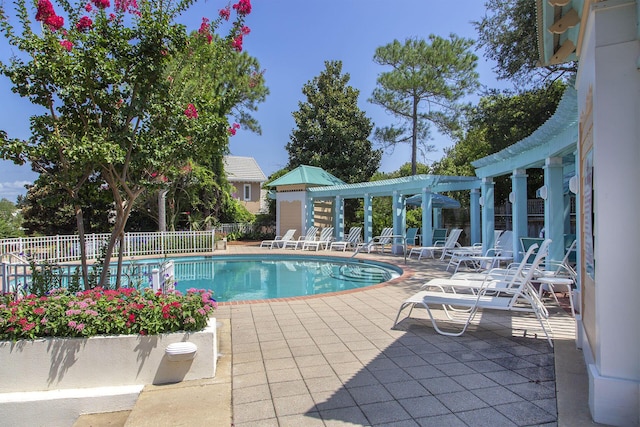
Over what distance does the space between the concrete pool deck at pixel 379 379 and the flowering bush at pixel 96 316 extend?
1.83 ft

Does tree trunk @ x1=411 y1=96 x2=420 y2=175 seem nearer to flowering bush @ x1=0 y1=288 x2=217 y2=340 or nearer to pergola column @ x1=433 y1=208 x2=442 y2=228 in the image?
pergola column @ x1=433 y1=208 x2=442 y2=228

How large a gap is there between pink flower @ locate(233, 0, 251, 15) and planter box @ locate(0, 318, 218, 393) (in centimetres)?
476

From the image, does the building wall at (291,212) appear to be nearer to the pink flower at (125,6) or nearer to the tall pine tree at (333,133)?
the tall pine tree at (333,133)

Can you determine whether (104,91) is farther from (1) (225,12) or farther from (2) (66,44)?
(1) (225,12)

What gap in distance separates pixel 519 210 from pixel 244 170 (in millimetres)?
25838

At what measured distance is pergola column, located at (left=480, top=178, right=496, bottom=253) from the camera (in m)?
11.6

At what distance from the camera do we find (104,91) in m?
4.77

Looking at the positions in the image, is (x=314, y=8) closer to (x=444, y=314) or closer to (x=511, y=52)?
(x=511, y=52)

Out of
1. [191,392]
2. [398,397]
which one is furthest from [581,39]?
[191,392]

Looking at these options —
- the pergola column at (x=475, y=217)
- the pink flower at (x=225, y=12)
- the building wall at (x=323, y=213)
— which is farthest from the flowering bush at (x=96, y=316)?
the building wall at (x=323, y=213)

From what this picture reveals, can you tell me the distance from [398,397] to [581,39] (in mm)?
3610

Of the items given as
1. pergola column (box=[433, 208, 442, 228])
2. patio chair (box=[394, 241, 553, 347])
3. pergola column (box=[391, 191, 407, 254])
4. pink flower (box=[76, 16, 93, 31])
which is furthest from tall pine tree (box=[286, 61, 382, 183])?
pink flower (box=[76, 16, 93, 31])

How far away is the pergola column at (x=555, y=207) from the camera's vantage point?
7637mm

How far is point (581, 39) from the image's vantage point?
147 inches
